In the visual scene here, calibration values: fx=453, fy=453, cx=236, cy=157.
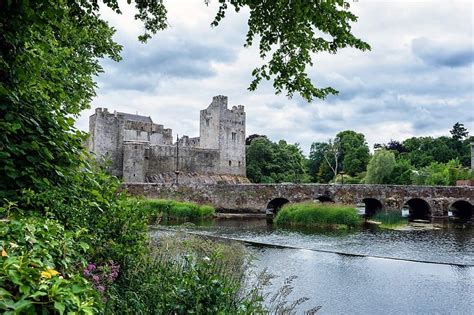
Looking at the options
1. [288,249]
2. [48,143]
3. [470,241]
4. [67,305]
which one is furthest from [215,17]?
[470,241]

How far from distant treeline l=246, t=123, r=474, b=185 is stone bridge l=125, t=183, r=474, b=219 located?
1393cm

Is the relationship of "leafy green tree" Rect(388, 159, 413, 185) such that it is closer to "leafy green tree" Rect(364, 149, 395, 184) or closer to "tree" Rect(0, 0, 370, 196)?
"leafy green tree" Rect(364, 149, 395, 184)

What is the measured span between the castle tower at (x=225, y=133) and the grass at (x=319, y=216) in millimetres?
26269

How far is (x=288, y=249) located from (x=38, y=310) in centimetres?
1695

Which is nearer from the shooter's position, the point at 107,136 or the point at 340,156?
the point at 107,136

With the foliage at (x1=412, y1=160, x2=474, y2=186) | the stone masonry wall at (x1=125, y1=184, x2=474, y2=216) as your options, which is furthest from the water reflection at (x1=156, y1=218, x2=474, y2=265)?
the foliage at (x1=412, y1=160, x2=474, y2=186)

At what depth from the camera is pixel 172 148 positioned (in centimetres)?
5206

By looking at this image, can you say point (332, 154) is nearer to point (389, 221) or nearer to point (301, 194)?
point (301, 194)

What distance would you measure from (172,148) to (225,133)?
7.34 metres

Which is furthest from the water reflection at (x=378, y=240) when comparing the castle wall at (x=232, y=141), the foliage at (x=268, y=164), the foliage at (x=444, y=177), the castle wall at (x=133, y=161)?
the foliage at (x=268, y=164)

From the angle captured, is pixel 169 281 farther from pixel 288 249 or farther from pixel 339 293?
pixel 288 249

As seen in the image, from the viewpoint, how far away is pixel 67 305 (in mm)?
2023

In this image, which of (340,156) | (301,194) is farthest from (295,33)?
(340,156)

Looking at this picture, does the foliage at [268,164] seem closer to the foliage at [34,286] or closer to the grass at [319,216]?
the grass at [319,216]
